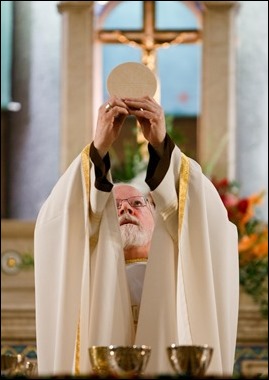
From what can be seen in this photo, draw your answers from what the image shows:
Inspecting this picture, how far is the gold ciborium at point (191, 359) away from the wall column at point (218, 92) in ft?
18.1

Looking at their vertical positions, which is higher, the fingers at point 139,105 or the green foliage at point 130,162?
the fingers at point 139,105

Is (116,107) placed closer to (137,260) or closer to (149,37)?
(137,260)

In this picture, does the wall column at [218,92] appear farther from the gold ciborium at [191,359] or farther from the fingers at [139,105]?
the gold ciborium at [191,359]

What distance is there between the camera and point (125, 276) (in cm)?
606

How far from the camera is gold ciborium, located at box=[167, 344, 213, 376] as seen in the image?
4.65 meters

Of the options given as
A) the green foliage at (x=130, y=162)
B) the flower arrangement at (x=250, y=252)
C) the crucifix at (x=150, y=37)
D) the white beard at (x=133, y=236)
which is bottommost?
the flower arrangement at (x=250, y=252)

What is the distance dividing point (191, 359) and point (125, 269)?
58.3 inches

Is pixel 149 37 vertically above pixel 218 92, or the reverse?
pixel 149 37

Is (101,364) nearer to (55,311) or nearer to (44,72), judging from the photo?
(55,311)

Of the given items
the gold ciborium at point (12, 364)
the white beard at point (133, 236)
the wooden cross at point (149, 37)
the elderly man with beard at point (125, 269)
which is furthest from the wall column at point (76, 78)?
the gold ciborium at point (12, 364)

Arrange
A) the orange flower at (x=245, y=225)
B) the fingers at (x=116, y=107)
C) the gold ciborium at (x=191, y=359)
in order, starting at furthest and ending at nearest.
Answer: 1. the orange flower at (x=245, y=225)
2. the fingers at (x=116, y=107)
3. the gold ciborium at (x=191, y=359)

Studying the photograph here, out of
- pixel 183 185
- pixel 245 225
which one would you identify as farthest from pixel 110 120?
pixel 245 225

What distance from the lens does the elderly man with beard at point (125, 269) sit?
19.5 feet

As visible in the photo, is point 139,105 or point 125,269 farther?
point 125,269
